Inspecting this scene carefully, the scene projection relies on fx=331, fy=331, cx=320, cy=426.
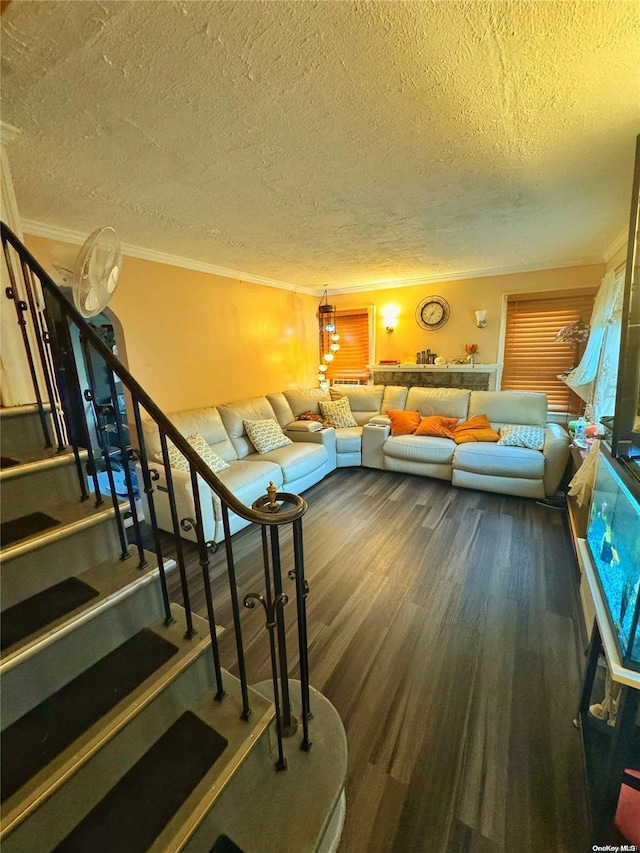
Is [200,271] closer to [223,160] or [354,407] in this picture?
[223,160]

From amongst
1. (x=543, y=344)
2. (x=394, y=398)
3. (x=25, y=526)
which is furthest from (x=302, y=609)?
(x=543, y=344)

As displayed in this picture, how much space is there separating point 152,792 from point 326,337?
5537 mm

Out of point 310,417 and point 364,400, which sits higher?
point 364,400

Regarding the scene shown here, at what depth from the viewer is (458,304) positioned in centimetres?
461

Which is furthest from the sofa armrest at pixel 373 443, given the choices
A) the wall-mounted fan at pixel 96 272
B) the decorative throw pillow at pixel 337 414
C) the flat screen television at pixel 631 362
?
the wall-mounted fan at pixel 96 272

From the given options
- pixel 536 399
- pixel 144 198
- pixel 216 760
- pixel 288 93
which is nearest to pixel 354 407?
pixel 536 399

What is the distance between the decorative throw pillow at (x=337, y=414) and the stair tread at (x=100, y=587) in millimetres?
3523

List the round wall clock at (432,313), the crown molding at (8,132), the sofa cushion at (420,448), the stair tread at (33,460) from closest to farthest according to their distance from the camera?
the stair tread at (33,460) < the crown molding at (8,132) < the sofa cushion at (420,448) < the round wall clock at (432,313)

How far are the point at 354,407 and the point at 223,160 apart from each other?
3.70 meters

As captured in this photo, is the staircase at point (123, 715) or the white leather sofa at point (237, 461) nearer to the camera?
the staircase at point (123, 715)

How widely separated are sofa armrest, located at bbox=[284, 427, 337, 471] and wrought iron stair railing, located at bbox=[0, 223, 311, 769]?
2.71m

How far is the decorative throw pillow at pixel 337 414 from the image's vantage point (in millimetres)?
4723

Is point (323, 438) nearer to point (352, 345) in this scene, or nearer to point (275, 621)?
point (352, 345)

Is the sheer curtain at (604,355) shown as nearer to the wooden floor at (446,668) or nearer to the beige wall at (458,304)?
the beige wall at (458,304)
